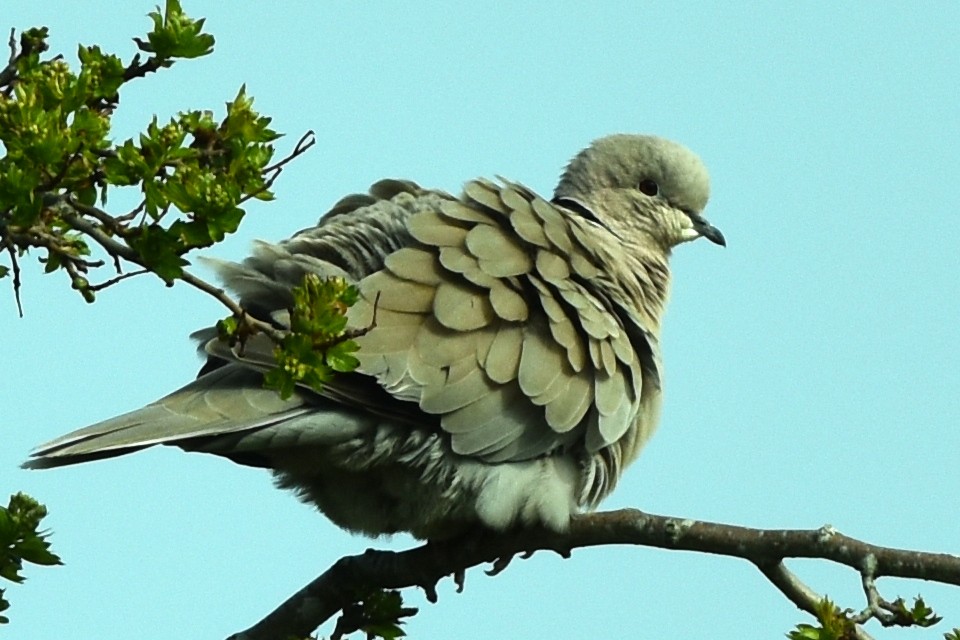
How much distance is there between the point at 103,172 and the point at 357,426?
171 cm

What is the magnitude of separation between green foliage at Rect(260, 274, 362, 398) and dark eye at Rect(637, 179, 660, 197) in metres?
3.49

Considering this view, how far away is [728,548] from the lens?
12.9 ft

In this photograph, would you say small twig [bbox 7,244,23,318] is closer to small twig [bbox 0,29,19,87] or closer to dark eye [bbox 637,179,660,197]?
small twig [bbox 0,29,19,87]

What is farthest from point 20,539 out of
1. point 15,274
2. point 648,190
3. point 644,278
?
point 648,190

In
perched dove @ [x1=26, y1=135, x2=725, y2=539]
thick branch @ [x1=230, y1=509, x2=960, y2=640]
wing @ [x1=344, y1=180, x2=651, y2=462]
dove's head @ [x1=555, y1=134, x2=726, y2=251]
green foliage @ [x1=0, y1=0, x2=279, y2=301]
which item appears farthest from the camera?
dove's head @ [x1=555, y1=134, x2=726, y2=251]

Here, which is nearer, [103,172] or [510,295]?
[103,172]

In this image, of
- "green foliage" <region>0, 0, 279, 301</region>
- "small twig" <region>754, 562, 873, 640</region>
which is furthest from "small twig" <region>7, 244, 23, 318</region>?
"small twig" <region>754, 562, 873, 640</region>

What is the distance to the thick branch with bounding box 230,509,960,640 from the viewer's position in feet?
12.1

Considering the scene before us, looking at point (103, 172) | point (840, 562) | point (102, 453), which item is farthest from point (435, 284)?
point (103, 172)

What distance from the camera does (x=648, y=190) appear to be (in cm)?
628

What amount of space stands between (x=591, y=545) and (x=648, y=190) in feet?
7.18

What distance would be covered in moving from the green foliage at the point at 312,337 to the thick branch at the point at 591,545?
1.37 metres

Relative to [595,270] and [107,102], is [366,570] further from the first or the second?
[107,102]

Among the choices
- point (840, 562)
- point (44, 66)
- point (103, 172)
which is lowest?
point (840, 562)
